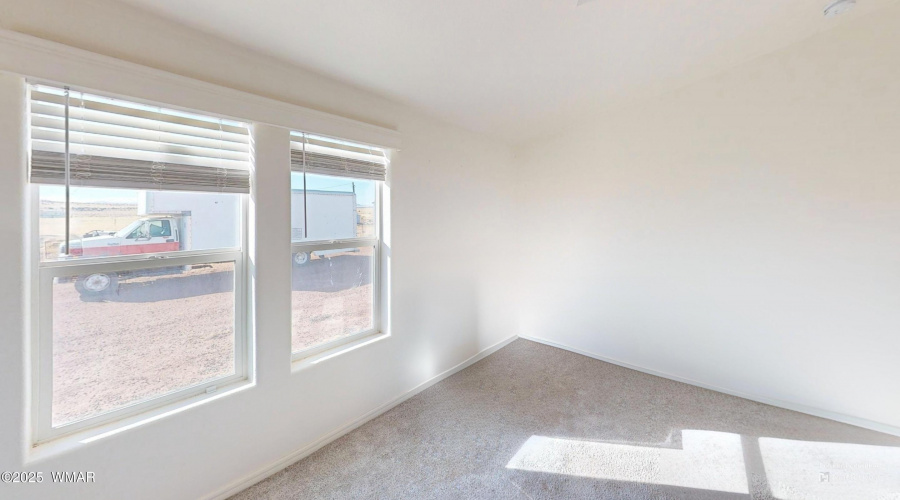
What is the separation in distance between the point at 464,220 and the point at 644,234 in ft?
5.57

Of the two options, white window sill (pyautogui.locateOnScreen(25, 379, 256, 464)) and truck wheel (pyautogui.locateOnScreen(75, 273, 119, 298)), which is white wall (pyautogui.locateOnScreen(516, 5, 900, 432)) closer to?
white window sill (pyautogui.locateOnScreen(25, 379, 256, 464))

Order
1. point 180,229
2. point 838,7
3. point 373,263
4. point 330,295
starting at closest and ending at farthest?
point 180,229
point 838,7
point 330,295
point 373,263

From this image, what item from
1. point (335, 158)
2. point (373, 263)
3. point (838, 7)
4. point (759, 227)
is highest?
point (838, 7)

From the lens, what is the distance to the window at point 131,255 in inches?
50.1

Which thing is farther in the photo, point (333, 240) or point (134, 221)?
point (333, 240)

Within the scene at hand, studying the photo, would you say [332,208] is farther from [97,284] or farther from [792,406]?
[792,406]

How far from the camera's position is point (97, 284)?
1.38 meters

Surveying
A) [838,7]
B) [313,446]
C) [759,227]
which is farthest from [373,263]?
[838,7]

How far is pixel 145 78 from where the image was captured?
54.1 inches

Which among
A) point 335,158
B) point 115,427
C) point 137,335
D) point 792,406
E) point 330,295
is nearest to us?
point 115,427

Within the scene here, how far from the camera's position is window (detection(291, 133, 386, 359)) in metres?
2.01

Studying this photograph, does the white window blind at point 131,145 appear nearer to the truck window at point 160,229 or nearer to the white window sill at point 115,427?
the truck window at point 160,229

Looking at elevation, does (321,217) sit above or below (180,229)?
above

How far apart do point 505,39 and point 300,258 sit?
70.8 inches
